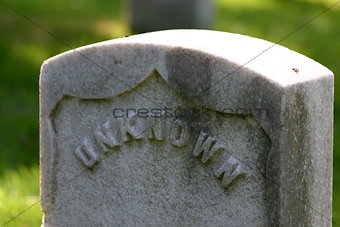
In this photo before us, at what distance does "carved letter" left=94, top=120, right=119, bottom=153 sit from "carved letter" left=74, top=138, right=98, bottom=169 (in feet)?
0.19

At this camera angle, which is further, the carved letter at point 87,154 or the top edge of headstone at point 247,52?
the carved letter at point 87,154

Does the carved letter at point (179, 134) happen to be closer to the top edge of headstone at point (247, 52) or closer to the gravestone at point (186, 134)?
the gravestone at point (186, 134)

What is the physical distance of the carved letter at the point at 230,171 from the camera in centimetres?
270

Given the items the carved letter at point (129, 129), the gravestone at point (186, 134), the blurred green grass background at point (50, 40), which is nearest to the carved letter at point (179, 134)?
the gravestone at point (186, 134)

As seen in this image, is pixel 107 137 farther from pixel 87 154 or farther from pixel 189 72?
pixel 189 72

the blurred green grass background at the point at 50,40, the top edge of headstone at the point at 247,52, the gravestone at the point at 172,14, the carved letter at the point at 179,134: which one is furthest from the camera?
the gravestone at the point at 172,14

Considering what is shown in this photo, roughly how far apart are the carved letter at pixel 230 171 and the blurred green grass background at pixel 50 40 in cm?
141

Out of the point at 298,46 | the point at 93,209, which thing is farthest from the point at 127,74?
the point at 298,46

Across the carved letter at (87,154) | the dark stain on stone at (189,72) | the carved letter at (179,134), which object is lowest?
the carved letter at (87,154)

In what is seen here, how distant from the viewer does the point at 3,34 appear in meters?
7.40

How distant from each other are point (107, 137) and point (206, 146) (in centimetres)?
40

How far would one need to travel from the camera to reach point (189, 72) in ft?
8.98

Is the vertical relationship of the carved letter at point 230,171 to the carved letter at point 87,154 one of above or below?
above

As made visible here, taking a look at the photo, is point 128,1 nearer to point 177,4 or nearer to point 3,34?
point 177,4
